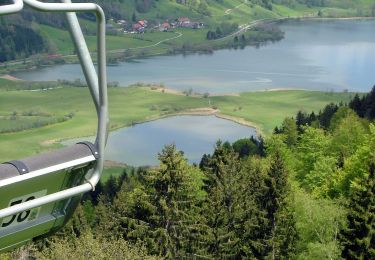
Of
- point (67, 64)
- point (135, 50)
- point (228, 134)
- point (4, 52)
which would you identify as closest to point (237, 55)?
point (135, 50)

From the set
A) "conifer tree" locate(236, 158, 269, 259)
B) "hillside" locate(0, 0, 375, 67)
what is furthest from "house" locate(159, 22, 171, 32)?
"conifer tree" locate(236, 158, 269, 259)

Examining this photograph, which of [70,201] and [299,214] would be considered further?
[299,214]

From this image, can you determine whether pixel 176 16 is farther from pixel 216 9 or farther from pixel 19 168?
pixel 19 168

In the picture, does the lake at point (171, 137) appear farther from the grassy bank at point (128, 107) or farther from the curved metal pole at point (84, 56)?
the curved metal pole at point (84, 56)

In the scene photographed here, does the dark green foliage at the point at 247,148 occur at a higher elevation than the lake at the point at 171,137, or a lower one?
higher

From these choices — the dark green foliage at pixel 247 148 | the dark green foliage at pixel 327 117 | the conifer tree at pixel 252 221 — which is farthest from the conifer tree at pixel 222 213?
the dark green foliage at pixel 247 148

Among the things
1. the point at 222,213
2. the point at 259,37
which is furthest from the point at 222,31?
the point at 222,213

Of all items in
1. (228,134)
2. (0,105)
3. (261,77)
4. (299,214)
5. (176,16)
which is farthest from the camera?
(176,16)
